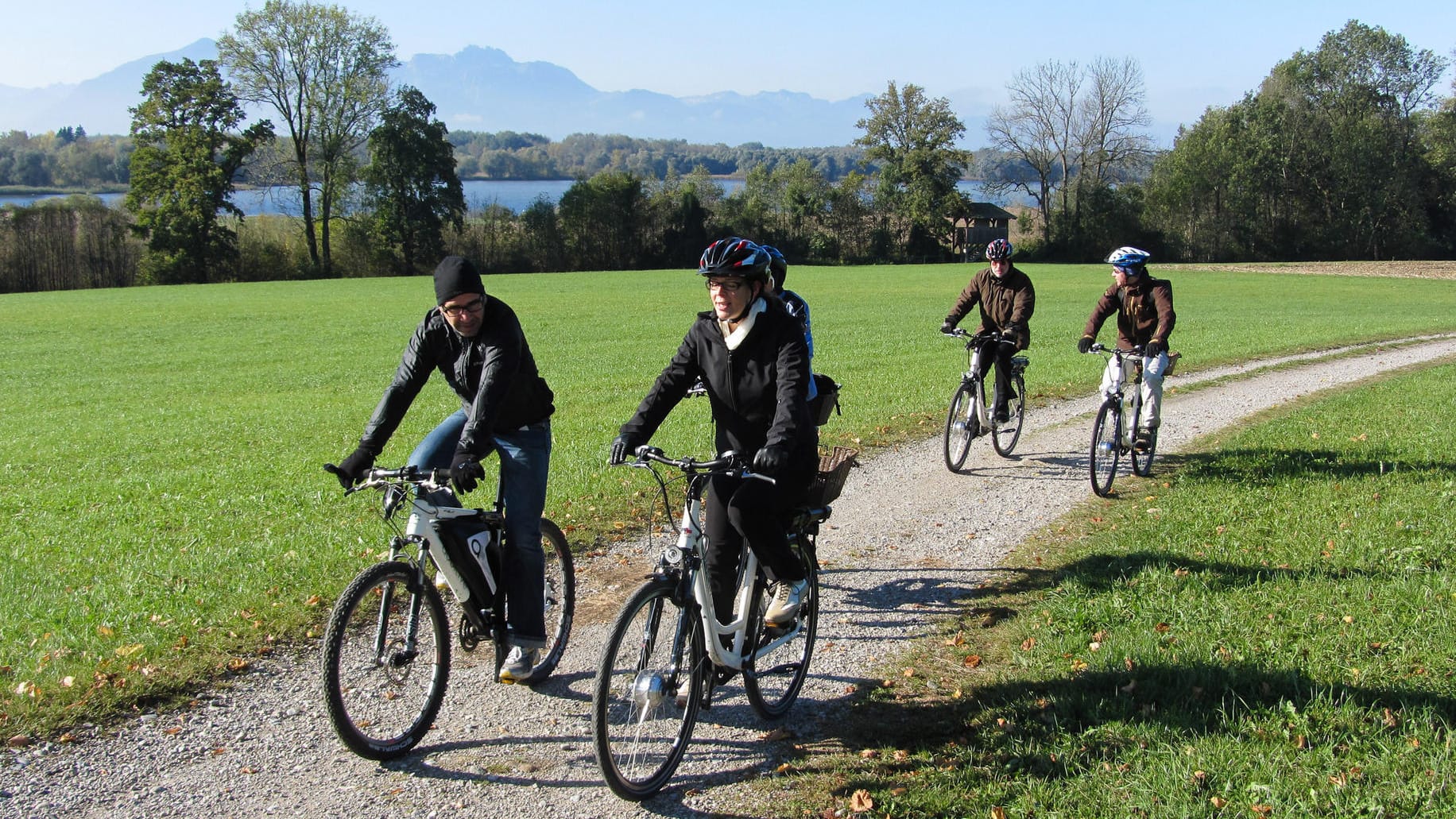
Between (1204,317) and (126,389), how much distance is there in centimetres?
2738

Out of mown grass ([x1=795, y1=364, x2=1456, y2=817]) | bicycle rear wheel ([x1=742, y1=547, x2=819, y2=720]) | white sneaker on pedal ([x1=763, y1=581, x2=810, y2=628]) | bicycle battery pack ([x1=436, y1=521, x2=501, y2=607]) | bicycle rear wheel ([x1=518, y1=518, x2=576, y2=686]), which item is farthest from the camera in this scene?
bicycle rear wheel ([x1=518, y1=518, x2=576, y2=686])

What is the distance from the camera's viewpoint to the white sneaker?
4.77 meters

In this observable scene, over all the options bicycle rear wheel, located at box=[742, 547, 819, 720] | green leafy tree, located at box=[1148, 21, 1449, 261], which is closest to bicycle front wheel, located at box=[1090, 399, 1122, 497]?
bicycle rear wheel, located at box=[742, 547, 819, 720]

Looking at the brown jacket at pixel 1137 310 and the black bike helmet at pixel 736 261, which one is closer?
the black bike helmet at pixel 736 261

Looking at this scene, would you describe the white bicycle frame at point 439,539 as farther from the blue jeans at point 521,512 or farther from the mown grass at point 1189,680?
the mown grass at point 1189,680

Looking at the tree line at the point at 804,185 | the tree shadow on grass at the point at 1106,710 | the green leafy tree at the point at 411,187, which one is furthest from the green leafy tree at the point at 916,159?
the tree shadow on grass at the point at 1106,710

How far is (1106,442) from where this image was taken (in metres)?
8.95

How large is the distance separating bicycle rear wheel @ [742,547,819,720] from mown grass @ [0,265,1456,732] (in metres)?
2.66

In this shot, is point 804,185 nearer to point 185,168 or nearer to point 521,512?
point 185,168

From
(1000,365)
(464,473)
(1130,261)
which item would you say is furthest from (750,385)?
(1000,365)

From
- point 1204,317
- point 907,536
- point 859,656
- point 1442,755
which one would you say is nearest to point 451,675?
point 859,656

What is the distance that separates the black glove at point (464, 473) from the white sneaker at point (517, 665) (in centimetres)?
101

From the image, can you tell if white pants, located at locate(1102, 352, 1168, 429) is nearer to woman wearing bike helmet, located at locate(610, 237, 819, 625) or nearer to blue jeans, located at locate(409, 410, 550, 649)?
woman wearing bike helmet, located at locate(610, 237, 819, 625)

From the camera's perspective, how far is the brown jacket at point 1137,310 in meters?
9.15
